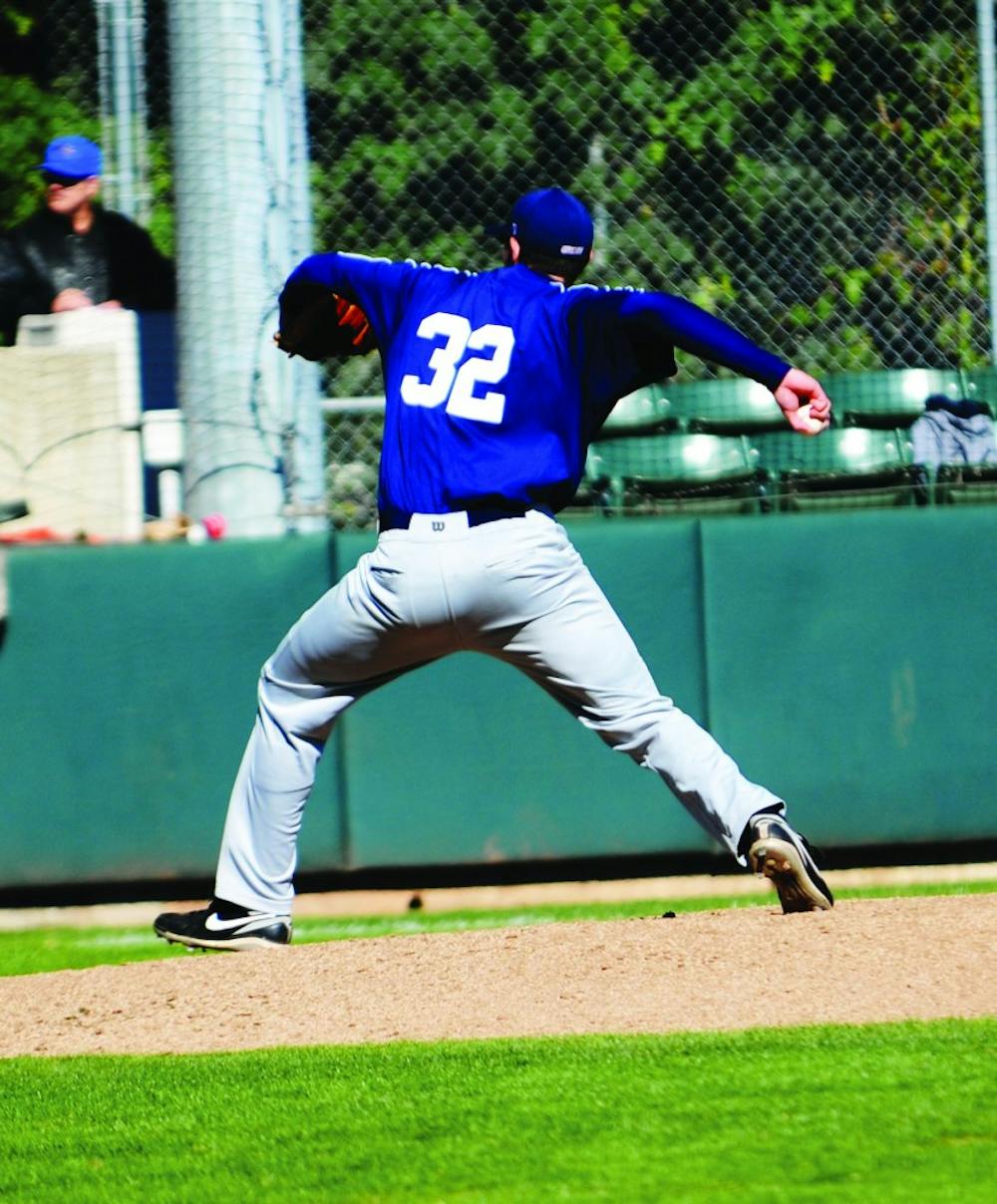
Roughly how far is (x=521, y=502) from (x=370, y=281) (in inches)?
25.3

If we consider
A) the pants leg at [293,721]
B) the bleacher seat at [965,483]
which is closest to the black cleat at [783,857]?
the pants leg at [293,721]

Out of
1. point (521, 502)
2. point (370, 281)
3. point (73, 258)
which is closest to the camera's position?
point (521, 502)

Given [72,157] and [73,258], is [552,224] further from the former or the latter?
[73,258]

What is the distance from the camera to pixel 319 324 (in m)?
4.50

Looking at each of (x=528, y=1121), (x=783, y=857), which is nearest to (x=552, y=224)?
(x=783, y=857)

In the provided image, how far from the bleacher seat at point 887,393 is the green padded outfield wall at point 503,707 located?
2.63ft

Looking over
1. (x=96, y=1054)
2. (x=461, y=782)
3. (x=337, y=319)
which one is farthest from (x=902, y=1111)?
(x=461, y=782)

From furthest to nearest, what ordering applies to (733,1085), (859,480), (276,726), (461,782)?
(859,480), (461,782), (276,726), (733,1085)

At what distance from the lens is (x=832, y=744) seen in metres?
6.24

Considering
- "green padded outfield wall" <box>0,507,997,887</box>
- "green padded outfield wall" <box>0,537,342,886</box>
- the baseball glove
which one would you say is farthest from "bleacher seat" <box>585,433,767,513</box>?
the baseball glove

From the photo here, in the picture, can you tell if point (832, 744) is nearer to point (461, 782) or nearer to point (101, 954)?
point (461, 782)

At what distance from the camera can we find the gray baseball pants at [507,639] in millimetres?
4141

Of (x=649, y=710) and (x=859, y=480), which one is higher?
(x=859, y=480)

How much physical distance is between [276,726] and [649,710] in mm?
864
